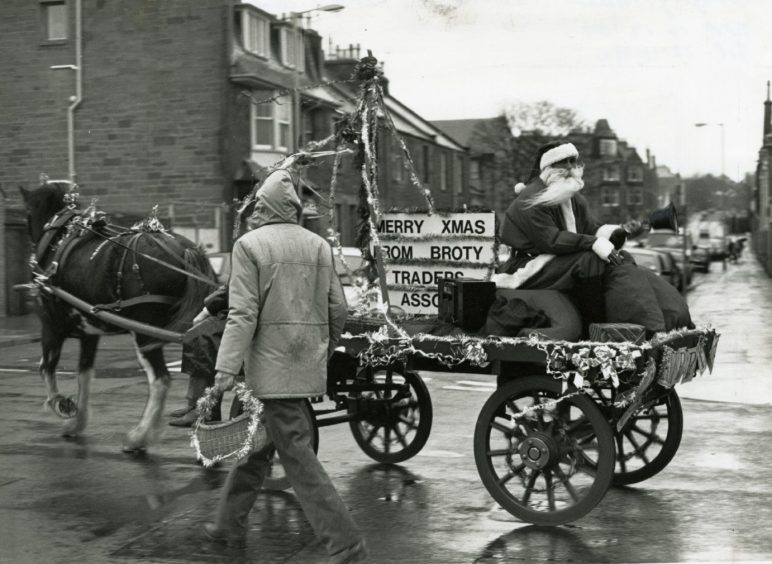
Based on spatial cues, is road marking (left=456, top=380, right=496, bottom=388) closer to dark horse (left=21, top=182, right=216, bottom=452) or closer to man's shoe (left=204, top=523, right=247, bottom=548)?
dark horse (left=21, top=182, right=216, bottom=452)

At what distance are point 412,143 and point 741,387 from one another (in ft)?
104

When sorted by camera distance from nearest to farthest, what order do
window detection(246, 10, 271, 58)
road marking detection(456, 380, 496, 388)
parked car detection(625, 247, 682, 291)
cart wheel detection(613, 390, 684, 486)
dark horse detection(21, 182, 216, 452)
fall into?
1. cart wheel detection(613, 390, 684, 486)
2. dark horse detection(21, 182, 216, 452)
3. road marking detection(456, 380, 496, 388)
4. window detection(246, 10, 271, 58)
5. parked car detection(625, 247, 682, 291)

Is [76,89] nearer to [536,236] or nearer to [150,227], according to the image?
Answer: [150,227]

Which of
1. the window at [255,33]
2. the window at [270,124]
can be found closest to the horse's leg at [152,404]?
the window at [270,124]

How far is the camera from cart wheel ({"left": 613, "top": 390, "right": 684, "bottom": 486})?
660 cm

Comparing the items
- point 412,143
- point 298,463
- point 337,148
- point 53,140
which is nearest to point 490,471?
point 298,463

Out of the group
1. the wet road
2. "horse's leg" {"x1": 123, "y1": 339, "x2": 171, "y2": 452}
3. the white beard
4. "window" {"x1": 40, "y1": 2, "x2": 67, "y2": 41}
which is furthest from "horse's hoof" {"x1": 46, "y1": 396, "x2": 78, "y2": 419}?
"window" {"x1": 40, "y1": 2, "x2": 67, "y2": 41}

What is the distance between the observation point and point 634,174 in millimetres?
106438

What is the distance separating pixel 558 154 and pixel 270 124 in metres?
25.3

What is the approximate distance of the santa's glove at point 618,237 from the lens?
6.09 metres

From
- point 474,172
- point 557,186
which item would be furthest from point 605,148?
point 557,186

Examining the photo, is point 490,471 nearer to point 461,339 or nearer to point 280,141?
point 461,339

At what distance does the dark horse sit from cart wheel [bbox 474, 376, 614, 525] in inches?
119

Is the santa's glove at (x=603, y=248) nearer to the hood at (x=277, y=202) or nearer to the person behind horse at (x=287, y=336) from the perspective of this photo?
the person behind horse at (x=287, y=336)
